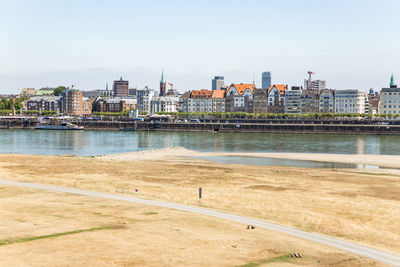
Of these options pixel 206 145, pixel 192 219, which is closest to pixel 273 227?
pixel 192 219

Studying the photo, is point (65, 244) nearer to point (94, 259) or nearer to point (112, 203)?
point (94, 259)

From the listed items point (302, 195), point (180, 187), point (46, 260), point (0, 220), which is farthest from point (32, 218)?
point (302, 195)

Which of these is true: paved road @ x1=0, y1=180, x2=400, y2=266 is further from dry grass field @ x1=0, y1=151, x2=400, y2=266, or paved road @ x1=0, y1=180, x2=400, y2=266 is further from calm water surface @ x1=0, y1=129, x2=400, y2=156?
calm water surface @ x1=0, y1=129, x2=400, y2=156

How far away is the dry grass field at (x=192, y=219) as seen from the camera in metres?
26.1

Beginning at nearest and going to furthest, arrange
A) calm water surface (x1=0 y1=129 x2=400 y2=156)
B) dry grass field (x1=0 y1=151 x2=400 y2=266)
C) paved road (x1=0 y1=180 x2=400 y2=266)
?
dry grass field (x1=0 y1=151 x2=400 y2=266)
paved road (x1=0 y1=180 x2=400 y2=266)
calm water surface (x1=0 y1=129 x2=400 y2=156)

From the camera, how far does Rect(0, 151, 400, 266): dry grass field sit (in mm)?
26094

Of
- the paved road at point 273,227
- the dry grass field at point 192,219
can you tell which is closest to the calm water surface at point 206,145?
the dry grass field at point 192,219

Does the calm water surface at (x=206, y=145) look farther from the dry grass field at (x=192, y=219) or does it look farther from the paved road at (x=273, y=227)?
the paved road at (x=273, y=227)

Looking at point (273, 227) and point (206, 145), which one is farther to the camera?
point (206, 145)

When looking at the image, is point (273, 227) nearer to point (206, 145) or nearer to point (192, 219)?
point (192, 219)

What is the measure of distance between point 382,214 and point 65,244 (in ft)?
82.5

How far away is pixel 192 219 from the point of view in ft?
117

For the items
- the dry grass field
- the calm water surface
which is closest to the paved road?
the dry grass field

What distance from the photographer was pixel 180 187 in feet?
171
